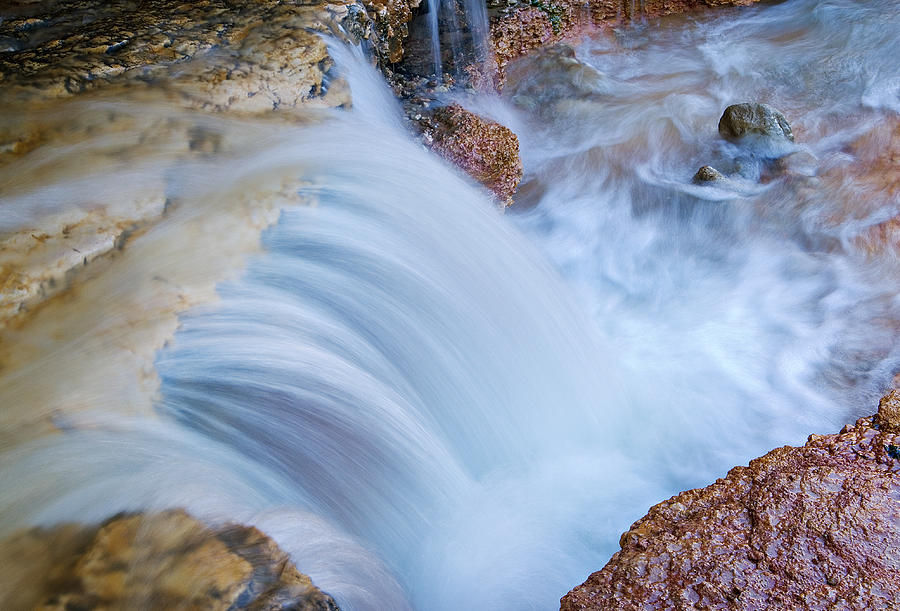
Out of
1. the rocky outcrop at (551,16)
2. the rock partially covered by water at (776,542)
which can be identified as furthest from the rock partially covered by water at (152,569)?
the rocky outcrop at (551,16)

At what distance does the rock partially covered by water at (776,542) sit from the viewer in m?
1.88

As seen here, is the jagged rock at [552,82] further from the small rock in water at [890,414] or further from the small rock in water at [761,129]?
the small rock in water at [890,414]

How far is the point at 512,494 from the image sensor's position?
2906 mm

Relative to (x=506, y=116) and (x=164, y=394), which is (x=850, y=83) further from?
(x=164, y=394)

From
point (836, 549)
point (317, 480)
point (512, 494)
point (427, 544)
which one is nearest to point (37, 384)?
point (317, 480)

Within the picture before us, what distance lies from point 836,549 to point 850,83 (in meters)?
4.76

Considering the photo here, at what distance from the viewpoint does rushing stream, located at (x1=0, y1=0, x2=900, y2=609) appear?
2275 mm

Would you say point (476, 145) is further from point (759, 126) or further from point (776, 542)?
point (776, 542)

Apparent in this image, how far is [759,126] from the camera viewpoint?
4.77 meters

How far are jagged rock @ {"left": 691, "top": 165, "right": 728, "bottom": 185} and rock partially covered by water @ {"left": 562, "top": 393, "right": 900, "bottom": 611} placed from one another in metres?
2.60

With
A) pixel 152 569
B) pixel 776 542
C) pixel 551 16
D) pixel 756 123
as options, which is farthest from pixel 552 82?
pixel 152 569

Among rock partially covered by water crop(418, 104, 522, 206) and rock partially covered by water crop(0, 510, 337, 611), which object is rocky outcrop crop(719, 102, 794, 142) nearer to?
rock partially covered by water crop(418, 104, 522, 206)

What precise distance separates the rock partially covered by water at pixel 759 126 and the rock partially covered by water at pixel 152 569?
4.34 meters

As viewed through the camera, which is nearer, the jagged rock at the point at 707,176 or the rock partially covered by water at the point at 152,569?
the rock partially covered by water at the point at 152,569
